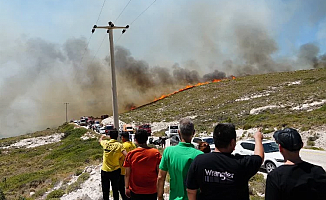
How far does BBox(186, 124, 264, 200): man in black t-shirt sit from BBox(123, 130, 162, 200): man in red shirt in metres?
1.61

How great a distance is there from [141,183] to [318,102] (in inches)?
1454

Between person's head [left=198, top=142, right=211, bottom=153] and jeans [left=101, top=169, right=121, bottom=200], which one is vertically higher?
person's head [left=198, top=142, right=211, bottom=153]

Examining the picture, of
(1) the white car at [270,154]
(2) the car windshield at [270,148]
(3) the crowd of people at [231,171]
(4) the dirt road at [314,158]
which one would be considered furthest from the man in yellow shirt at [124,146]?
(4) the dirt road at [314,158]

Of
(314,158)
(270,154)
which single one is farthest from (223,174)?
(314,158)

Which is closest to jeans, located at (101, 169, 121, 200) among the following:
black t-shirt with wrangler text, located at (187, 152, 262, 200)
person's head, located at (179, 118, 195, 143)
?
person's head, located at (179, 118, 195, 143)

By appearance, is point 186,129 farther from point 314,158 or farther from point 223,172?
point 314,158

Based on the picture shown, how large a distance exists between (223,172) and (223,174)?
20mm

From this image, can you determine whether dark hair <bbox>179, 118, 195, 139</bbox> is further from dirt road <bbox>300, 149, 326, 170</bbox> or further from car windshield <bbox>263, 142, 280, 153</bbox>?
dirt road <bbox>300, 149, 326, 170</bbox>

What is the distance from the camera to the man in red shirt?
4.58 m

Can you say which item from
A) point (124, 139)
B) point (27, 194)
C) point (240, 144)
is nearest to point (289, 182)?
point (124, 139)

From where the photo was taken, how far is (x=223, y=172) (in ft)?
9.27

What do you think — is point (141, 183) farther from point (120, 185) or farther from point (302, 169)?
point (302, 169)

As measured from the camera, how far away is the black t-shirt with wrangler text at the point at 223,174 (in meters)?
2.83

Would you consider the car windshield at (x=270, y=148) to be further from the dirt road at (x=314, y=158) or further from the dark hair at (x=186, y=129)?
the dark hair at (x=186, y=129)
